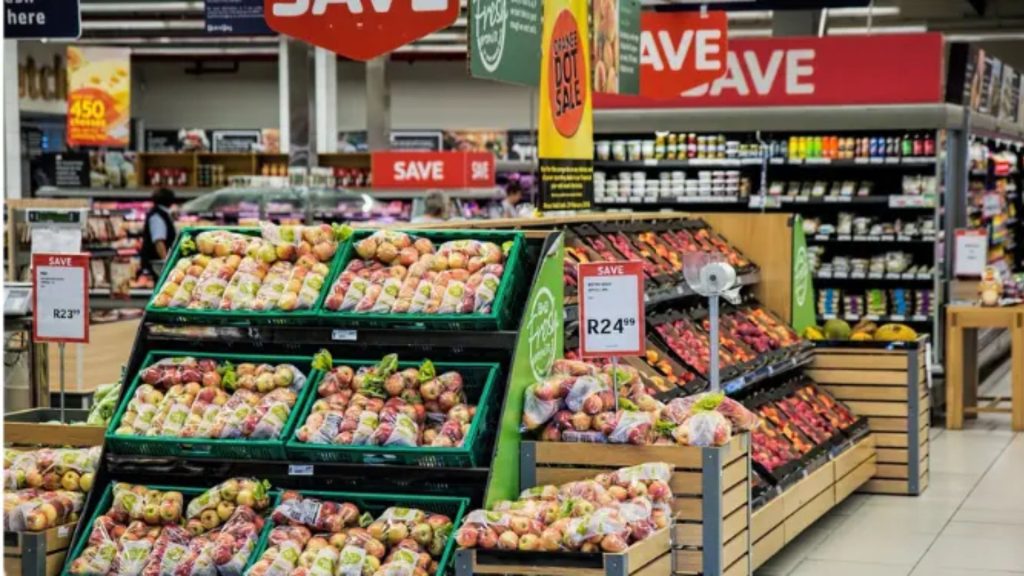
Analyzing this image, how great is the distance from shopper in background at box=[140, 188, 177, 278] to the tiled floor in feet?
22.8

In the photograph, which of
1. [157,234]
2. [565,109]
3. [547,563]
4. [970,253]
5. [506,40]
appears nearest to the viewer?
[547,563]

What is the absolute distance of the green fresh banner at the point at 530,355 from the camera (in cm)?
468

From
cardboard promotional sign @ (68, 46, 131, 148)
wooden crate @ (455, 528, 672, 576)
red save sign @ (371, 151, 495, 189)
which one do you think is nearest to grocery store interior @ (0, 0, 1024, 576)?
wooden crate @ (455, 528, 672, 576)

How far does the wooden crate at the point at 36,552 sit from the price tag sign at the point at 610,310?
5.75 feet

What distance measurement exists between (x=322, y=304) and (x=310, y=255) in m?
0.29

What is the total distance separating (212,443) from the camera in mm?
4656

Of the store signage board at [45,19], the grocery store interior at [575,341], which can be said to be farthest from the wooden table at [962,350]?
the store signage board at [45,19]

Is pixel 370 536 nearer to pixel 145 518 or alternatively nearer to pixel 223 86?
pixel 145 518

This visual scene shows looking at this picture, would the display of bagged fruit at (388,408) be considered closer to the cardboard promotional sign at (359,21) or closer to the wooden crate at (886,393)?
the cardboard promotional sign at (359,21)

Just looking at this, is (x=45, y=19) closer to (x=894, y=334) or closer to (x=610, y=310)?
(x=610, y=310)

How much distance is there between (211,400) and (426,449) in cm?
78

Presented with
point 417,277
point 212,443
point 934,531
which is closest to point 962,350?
point 934,531

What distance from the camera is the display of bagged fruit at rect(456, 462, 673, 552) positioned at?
13.8ft

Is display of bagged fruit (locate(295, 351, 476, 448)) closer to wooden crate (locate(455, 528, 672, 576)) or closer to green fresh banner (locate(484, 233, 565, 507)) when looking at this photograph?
green fresh banner (locate(484, 233, 565, 507))
